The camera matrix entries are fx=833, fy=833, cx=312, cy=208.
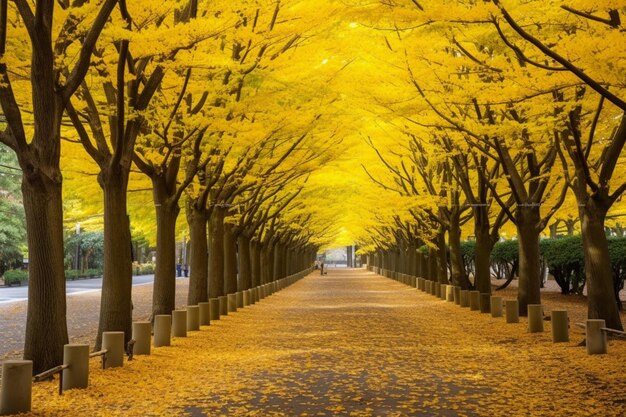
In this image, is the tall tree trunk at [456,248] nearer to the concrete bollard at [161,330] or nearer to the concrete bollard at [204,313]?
the concrete bollard at [204,313]

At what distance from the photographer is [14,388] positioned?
9055 millimetres

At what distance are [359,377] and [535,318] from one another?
839cm

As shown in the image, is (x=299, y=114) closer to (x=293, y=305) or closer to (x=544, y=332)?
(x=544, y=332)

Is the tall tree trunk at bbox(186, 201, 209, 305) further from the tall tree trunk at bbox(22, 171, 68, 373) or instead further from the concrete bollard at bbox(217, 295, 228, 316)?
the tall tree trunk at bbox(22, 171, 68, 373)

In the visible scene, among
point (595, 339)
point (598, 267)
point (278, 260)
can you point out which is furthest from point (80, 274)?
point (595, 339)

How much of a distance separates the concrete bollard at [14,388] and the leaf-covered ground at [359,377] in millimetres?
376

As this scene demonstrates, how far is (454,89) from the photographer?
17.8m

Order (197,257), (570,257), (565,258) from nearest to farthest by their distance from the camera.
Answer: (197,257)
(570,257)
(565,258)

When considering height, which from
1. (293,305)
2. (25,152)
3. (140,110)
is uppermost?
(140,110)

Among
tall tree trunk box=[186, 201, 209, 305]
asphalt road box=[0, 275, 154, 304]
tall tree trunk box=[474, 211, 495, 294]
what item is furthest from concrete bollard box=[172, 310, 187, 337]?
asphalt road box=[0, 275, 154, 304]

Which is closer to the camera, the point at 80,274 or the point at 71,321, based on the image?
the point at 71,321

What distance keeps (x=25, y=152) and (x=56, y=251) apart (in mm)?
1511

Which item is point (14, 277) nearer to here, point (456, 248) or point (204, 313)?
point (456, 248)

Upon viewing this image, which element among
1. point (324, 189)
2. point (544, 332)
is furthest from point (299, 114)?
point (324, 189)
